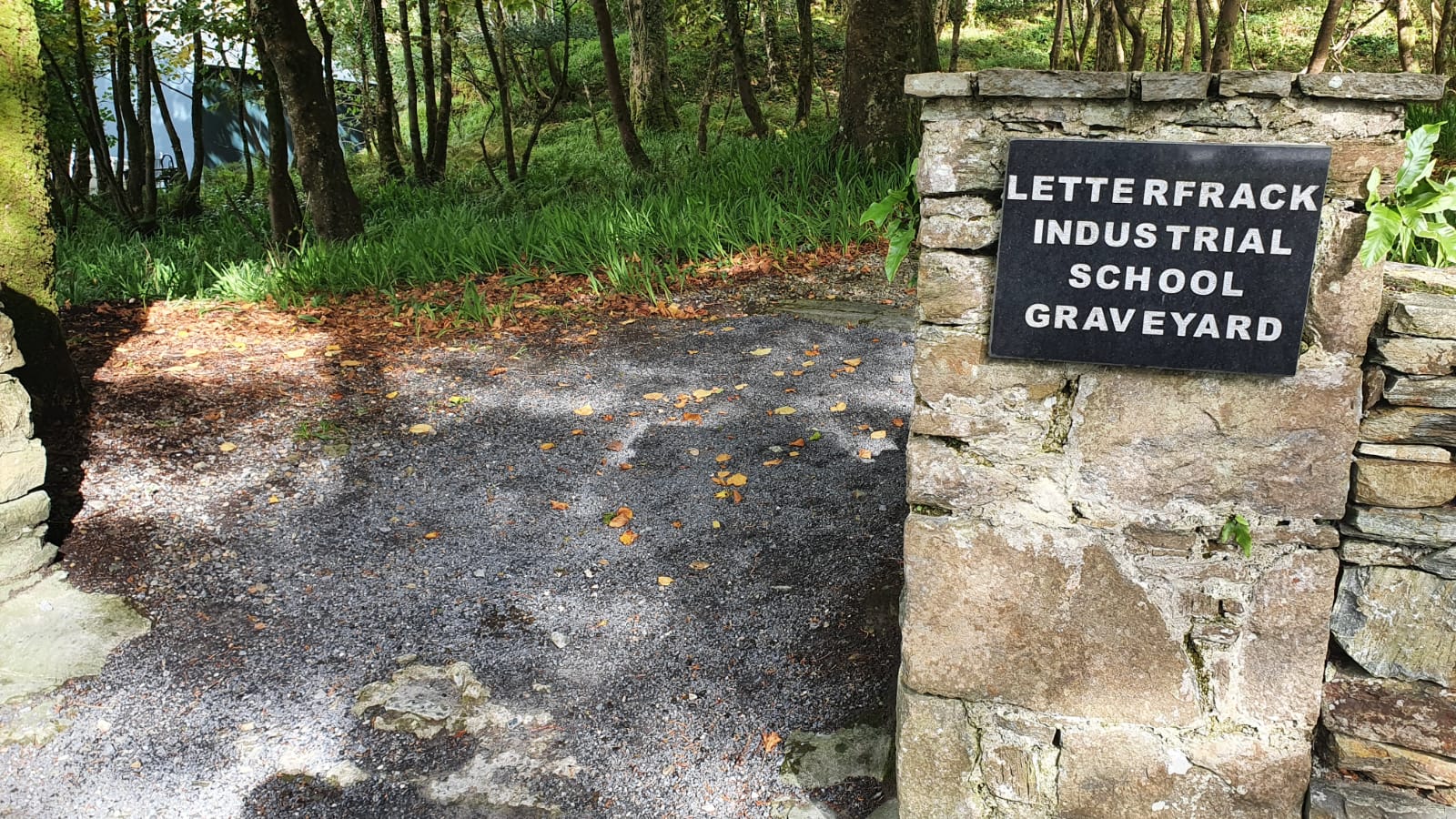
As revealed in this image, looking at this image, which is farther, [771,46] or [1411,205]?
[771,46]

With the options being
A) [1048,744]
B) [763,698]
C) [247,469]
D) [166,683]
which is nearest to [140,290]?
[247,469]

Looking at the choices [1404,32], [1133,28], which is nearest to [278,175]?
[1133,28]

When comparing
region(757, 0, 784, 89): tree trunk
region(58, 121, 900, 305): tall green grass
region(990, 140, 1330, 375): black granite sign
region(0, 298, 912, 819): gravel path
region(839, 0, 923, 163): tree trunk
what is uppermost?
region(757, 0, 784, 89): tree trunk

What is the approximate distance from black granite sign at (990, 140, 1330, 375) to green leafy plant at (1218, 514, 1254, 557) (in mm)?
335

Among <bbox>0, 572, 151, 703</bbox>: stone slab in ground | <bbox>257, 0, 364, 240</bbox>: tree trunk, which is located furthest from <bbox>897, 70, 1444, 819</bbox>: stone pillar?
<bbox>257, 0, 364, 240</bbox>: tree trunk

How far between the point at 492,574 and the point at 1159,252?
8.41 ft

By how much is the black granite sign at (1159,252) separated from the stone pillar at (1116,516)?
0.15 feet

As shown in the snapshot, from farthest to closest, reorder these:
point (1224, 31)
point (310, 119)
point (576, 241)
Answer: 1. point (310, 119)
2. point (576, 241)
3. point (1224, 31)

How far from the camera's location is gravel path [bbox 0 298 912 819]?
105 inches

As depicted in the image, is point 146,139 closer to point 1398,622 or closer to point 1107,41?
point 1107,41

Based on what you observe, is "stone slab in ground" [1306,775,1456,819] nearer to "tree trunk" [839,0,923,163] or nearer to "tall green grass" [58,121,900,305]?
"tall green grass" [58,121,900,305]

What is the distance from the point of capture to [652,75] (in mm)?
13039

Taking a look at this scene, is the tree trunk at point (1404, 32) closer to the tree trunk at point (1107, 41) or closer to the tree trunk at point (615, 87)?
the tree trunk at point (1107, 41)

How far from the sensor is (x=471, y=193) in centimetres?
1068
